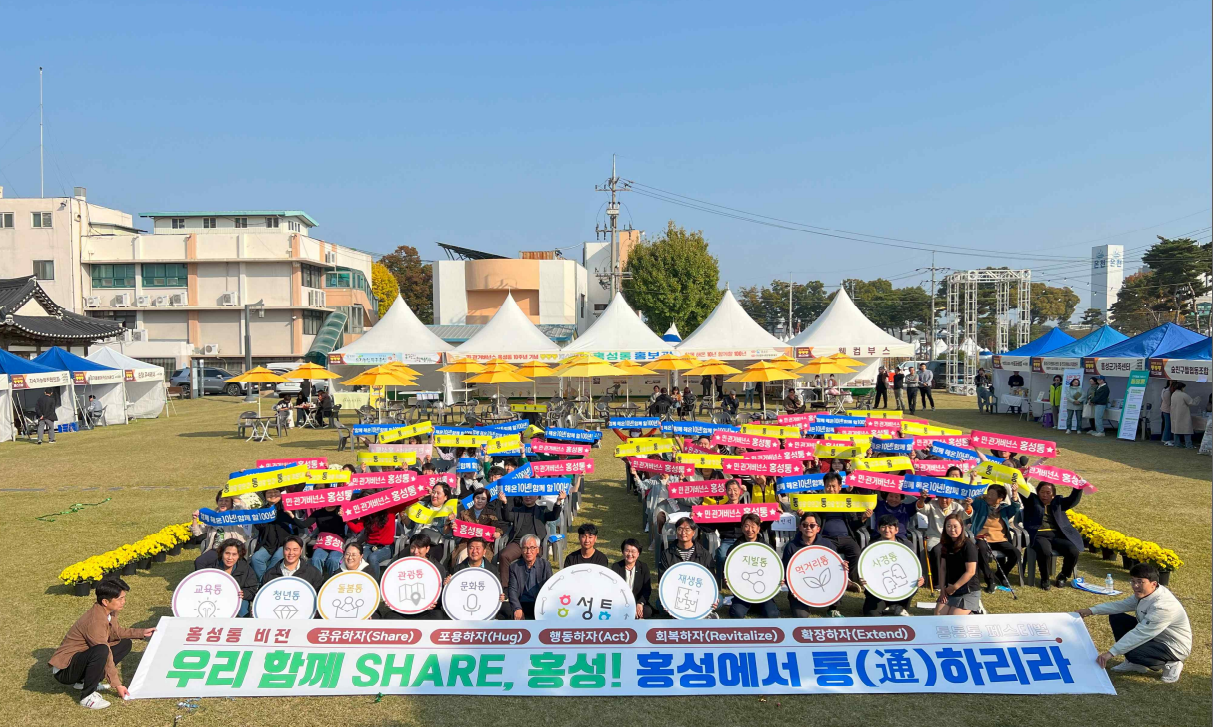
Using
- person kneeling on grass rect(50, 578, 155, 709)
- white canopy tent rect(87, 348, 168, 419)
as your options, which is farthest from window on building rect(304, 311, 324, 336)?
person kneeling on grass rect(50, 578, 155, 709)

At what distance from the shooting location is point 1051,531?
875 cm

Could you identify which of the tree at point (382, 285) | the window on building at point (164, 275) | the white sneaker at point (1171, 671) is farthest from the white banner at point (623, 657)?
the tree at point (382, 285)

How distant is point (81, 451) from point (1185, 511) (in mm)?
23051

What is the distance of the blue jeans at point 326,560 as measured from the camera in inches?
307

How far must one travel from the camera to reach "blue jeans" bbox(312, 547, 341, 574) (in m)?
7.79

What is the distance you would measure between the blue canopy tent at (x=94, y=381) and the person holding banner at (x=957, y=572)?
2647 cm

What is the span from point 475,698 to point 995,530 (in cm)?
566

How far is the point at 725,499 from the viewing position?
31.5ft

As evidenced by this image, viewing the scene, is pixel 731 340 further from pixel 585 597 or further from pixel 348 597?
pixel 348 597

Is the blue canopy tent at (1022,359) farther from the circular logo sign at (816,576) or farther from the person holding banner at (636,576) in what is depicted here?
the person holding banner at (636,576)

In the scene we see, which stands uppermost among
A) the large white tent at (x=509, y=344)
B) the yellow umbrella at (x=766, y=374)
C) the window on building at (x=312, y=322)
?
the window on building at (x=312, y=322)

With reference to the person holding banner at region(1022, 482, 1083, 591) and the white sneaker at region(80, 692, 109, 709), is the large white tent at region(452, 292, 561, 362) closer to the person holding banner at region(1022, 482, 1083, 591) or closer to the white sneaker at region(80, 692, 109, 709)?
the person holding banner at region(1022, 482, 1083, 591)

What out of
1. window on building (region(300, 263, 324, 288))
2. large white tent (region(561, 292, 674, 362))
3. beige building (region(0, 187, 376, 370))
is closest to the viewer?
large white tent (region(561, 292, 674, 362))

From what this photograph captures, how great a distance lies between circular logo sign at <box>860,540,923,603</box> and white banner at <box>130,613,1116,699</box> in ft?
3.29
